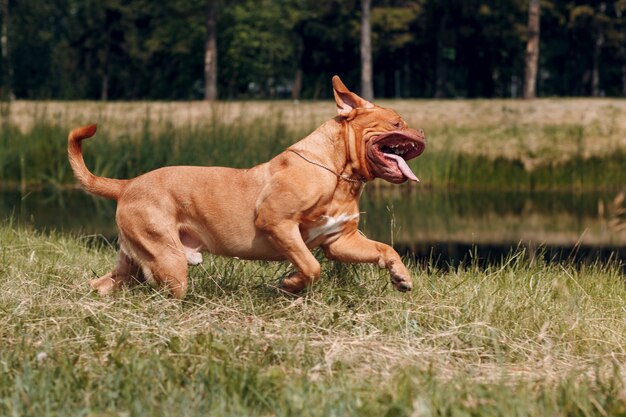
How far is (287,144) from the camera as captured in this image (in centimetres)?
1972

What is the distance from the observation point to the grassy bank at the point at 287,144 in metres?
19.6

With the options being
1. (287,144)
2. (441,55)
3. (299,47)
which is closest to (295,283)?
(287,144)

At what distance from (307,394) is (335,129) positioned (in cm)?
251

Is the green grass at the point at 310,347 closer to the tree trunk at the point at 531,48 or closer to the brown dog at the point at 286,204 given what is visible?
the brown dog at the point at 286,204

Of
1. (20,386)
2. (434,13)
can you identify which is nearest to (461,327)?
(20,386)

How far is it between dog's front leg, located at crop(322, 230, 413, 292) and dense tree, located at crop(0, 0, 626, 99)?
3449 cm

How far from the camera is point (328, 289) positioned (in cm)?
736

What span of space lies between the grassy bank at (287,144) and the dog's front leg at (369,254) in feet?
39.1

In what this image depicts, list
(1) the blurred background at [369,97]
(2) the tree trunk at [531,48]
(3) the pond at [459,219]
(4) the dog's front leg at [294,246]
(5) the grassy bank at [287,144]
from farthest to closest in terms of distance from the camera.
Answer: (2) the tree trunk at [531,48] < (5) the grassy bank at [287,144] < (1) the blurred background at [369,97] < (3) the pond at [459,219] < (4) the dog's front leg at [294,246]

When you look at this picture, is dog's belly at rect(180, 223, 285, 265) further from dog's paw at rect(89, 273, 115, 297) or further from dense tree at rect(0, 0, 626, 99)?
dense tree at rect(0, 0, 626, 99)

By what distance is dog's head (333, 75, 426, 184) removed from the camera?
6.96m

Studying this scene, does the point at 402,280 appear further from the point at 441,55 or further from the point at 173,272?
the point at 441,55

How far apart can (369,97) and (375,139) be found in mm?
30912

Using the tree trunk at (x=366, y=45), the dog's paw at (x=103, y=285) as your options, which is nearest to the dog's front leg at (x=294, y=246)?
the dog's paw at (x=103, y=285)
